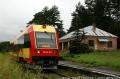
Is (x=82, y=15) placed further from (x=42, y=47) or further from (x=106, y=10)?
(x=42, y=47)

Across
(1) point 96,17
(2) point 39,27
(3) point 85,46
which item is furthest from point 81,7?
(2) point 39,27

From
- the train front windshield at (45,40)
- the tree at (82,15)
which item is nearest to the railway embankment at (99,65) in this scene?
the train front windshield at (45,40)

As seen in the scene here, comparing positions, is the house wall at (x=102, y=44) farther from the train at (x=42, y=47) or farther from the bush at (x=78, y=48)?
the train at (x=42, y=47)

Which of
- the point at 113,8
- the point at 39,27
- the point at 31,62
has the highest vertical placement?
the point at 113,8

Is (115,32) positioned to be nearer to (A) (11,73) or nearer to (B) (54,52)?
(B) (54,52)

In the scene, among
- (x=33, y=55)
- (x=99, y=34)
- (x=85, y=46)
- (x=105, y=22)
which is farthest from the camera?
(x=105, y=22)

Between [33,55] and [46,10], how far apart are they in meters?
92.4

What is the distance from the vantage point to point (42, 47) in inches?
889

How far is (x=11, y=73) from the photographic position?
12.9 m

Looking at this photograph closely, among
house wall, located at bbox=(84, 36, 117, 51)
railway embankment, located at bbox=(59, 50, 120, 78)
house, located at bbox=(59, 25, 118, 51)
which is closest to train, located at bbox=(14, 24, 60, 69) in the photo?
railway embankment, located at bbox=(59, 50, 120, 78)

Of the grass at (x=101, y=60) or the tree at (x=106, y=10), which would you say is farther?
the tree at (x=106, y=10)

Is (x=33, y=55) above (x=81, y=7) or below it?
below

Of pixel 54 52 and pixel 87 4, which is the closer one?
pixel 54 52

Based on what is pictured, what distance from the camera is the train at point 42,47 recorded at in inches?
878
